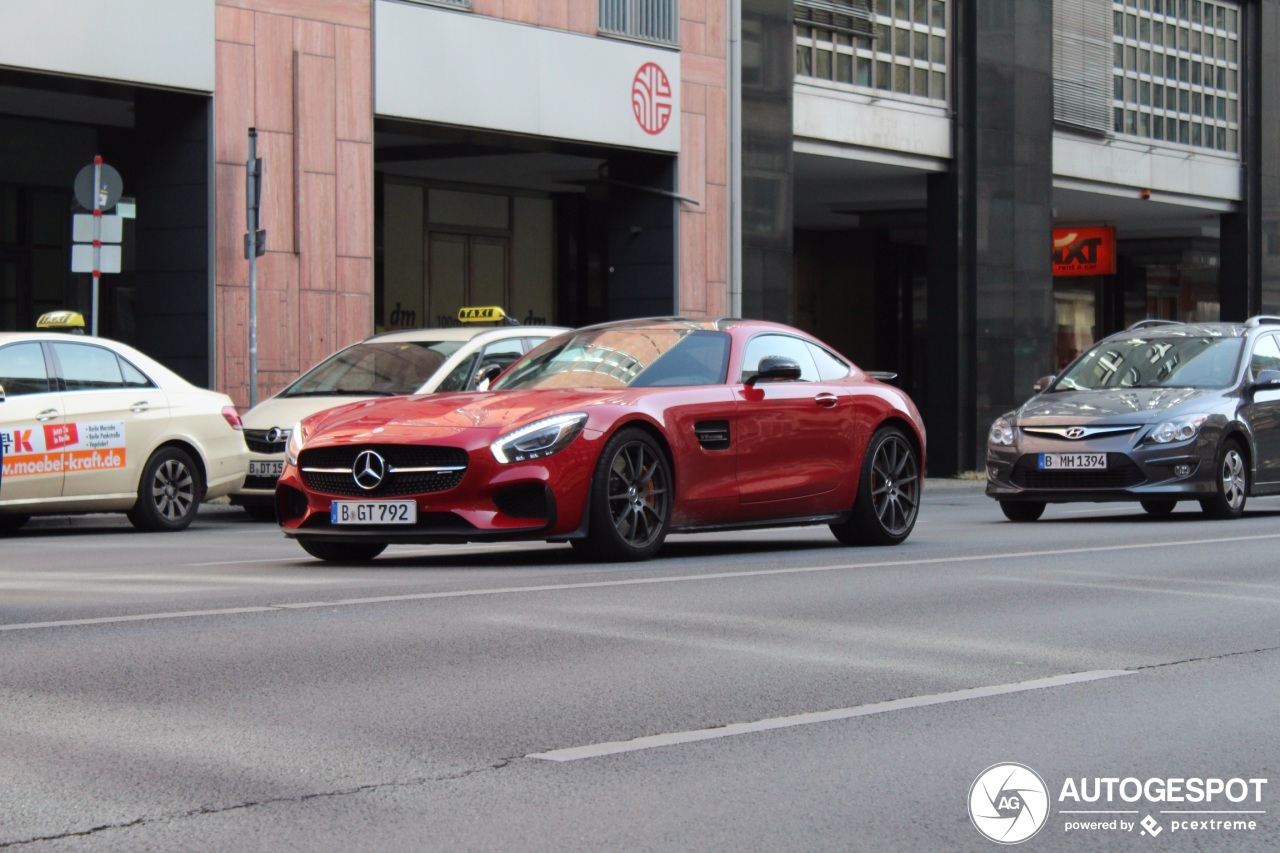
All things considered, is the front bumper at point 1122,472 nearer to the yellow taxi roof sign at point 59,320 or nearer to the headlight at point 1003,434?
the headlight at point 1003,434

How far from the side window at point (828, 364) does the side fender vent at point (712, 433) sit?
4.21 ft

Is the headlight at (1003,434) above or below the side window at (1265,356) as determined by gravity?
below

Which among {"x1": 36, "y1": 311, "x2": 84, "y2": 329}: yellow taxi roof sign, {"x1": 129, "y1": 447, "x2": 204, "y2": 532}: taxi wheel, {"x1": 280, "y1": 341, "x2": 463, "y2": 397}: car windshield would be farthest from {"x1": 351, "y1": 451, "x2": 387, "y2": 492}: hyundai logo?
{"x1": 36, "y1": 311, "x2": 84, "y2": 329}: yellow taxi roof sign

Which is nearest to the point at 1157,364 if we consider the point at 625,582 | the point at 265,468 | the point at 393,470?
the point at 265,468

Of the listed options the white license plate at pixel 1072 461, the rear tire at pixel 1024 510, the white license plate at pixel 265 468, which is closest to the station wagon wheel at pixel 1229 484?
the white license plate at pixel 1072 461

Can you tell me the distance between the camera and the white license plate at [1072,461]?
1561 cm

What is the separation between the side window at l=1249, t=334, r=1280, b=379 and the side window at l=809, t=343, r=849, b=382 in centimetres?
561

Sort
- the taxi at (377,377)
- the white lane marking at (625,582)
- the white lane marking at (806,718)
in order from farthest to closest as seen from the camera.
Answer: the taxi at (377,377)
the white lane marking at (625,582)
the white lane marking at (806,718)

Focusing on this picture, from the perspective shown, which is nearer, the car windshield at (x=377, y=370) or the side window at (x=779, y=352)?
the side window at (x=779, y=352)

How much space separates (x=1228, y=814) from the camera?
4.90 meters

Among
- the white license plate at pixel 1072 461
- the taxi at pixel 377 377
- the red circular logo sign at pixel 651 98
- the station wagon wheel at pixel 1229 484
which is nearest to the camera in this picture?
the white license plate at pixel 1072 461

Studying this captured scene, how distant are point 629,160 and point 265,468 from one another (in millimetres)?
11965

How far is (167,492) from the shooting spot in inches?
605

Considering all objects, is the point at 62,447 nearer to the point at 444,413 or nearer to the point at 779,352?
the point at 444,413
